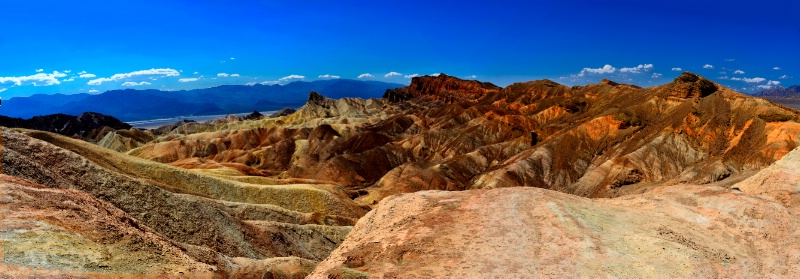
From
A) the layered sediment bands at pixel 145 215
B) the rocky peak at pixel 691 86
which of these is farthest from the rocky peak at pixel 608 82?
the layered sediment bands at pixel 145 215

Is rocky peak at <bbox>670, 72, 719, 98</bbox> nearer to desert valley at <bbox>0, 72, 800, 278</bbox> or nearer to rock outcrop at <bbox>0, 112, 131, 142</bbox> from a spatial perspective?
desert valley at <bbox>0, 72, 800, 278</bbox>

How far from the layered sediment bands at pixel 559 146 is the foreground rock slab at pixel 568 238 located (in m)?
37.2

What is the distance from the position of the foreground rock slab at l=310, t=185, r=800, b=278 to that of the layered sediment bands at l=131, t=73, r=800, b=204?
122ft

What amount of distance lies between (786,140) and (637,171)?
58.0 ft

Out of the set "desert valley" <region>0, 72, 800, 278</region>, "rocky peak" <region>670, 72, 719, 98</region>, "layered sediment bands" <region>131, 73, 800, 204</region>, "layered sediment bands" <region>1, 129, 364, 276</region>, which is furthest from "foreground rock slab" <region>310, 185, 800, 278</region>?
"rocky peak" <region>670, 72, 719, 98</region>

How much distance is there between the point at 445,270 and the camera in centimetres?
1831

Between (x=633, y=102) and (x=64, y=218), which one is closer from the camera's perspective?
(x=64, y=218)

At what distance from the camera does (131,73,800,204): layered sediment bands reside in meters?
64.4

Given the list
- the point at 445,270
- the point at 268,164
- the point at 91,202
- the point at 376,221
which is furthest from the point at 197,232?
the point at 268,164

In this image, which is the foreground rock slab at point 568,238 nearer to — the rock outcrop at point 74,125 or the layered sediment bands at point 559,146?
the layered sediment bands at point 559,146

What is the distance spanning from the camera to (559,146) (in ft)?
277

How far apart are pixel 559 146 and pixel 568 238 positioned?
Result: 67.8 metres

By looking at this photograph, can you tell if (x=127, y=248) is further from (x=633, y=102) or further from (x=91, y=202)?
(x=633, y=102)

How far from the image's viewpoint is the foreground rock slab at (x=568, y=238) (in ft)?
61.0
